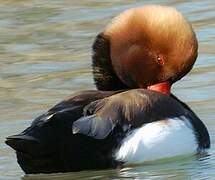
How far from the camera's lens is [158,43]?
686 cm

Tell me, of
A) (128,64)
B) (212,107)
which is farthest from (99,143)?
(212,107)

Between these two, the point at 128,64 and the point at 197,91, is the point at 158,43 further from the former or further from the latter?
the point at 197,91

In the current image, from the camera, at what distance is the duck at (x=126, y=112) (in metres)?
6.04

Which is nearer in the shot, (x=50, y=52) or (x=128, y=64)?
(x=128, y=64)

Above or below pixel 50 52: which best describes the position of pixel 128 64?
above

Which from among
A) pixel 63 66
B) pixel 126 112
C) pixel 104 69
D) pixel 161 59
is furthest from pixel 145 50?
pixel 63 66

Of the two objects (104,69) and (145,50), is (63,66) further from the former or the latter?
(145,50)

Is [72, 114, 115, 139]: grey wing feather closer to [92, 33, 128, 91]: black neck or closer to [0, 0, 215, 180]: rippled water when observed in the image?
[0, 0, 215, 180]: rippled water

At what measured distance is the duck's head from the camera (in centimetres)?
680

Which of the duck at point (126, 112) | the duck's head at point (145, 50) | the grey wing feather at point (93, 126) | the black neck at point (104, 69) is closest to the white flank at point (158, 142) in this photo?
the duck at point (126, 112)

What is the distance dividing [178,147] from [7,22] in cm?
551

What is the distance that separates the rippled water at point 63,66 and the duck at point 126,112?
117 mm

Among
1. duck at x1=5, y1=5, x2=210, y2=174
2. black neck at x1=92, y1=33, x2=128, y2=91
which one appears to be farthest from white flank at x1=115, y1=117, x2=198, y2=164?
black neck at x1=92, y1=33, x2=128, y2=91

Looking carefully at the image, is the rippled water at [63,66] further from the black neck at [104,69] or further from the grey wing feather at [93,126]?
the black neck at [104,69]
